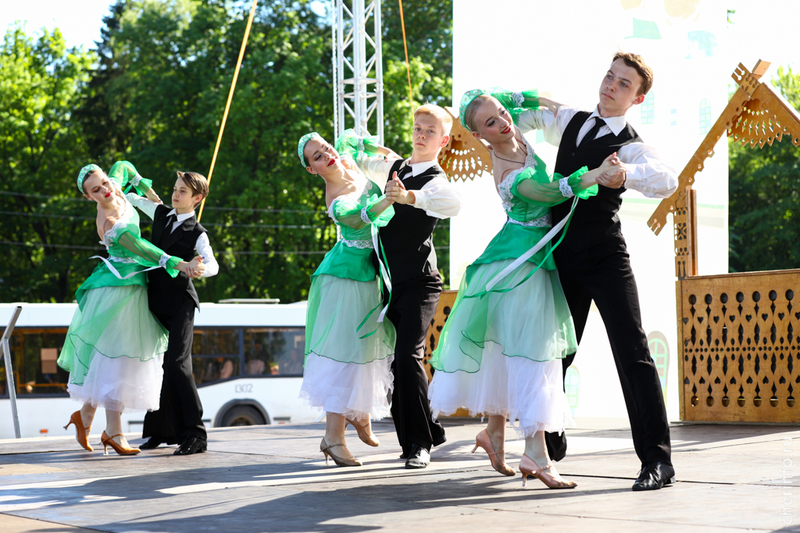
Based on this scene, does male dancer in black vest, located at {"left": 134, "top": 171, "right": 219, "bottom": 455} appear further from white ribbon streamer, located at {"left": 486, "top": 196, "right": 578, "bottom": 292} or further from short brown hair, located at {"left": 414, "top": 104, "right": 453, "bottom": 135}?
white ribbon streamer, located at {"left": 486, "top": 196, "right": 578, "bottom": 292}

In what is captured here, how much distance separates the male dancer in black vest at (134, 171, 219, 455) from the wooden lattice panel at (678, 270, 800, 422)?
3755 millimetres

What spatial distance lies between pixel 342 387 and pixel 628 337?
4.95 feet

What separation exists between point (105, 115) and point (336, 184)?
2442 centimetres

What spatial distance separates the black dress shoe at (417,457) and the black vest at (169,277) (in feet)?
6.08

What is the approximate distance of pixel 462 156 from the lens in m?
8.04

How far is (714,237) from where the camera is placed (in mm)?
7543

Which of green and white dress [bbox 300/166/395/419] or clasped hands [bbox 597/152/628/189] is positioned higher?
clasped hands [bbox 597/152/628/189]

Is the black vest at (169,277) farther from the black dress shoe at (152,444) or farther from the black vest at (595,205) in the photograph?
the black vest at (595,205)

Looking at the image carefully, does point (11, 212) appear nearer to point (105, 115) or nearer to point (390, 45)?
point (105, 115)

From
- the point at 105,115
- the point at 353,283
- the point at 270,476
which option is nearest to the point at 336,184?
the point at 353,283

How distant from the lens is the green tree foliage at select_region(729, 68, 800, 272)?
2914 centimetres

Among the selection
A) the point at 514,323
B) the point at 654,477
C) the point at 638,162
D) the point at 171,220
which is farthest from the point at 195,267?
the point at 654,477

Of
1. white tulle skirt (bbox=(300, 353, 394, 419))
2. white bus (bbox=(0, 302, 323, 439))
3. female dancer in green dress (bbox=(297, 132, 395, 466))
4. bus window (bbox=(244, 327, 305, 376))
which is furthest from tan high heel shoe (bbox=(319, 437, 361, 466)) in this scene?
bus window (bbox=(244, 327, 305, 376))

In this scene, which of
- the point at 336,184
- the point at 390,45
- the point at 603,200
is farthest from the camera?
the point at 390,45
